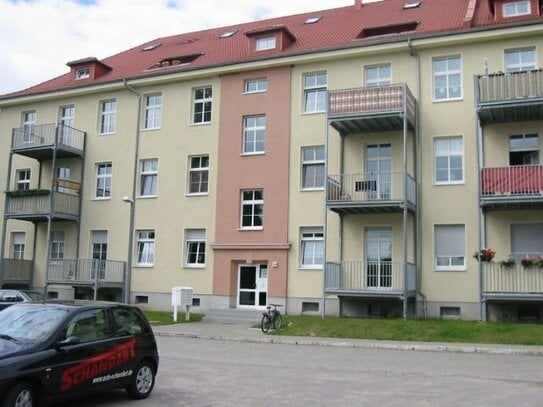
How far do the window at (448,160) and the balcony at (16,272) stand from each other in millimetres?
18727

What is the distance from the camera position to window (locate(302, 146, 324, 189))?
24609 millimetres

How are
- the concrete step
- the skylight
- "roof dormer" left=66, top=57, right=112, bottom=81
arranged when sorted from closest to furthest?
the concrete step < the skylight < "roof dormer" left=66, top=57, right=112, bottom=81

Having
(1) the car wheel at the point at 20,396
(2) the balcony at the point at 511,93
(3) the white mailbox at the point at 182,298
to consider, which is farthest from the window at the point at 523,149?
(1) the car wheel at the point at 20,396

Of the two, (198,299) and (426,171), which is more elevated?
(426,171)

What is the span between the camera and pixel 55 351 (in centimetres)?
775

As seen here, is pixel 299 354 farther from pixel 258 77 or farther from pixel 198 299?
pixel 258 77

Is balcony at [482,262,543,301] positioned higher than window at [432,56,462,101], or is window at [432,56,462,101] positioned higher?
window at [432,56,462,101]

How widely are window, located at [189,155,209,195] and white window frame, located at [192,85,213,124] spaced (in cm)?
164

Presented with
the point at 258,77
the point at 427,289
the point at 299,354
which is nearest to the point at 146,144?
the point at 258,77

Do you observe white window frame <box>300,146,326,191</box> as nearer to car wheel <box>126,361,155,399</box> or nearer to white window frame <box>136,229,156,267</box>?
white window frame <box>136,229,156,267</box>

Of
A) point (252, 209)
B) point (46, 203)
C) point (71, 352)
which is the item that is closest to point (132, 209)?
point (46, 203)

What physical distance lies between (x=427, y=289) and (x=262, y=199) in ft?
24.0

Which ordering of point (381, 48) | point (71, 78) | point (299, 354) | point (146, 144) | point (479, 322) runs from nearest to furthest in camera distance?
point (299, 354), point (479, 322), point (381, 48), point (146, 144), point (71, 78)

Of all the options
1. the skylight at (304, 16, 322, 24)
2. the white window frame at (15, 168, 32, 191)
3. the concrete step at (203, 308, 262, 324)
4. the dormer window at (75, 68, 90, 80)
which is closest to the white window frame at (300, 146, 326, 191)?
the concrete step at (203, 308, 262, 324)
